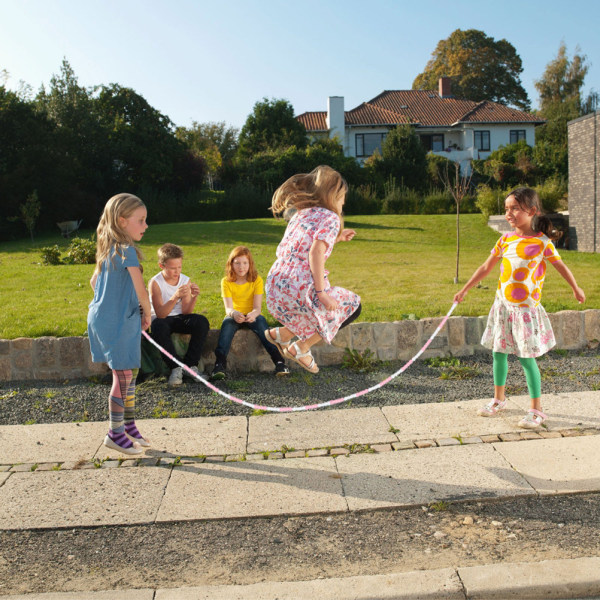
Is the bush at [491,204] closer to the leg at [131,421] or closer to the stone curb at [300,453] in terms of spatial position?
the stone curb at [300,453]

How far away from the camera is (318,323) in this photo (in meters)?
4.27

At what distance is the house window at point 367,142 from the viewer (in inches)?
2050

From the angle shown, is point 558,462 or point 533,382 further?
point 533,382

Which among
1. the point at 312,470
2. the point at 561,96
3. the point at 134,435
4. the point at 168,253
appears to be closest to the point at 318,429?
the point at 312,470

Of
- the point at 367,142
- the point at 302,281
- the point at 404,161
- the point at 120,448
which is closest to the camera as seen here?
the point at 302,281

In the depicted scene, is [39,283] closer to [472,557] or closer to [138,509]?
[138,509]

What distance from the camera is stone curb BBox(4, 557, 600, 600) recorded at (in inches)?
118

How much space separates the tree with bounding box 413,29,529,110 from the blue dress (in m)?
71.0

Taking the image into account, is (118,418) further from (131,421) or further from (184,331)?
(184,331)

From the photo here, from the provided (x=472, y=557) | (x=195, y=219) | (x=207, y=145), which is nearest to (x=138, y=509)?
(x=472, y=557)

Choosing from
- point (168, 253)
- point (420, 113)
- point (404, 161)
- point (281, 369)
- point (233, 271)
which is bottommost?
point (281, 369)

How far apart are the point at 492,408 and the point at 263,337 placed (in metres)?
2.63

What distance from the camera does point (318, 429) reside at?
5312 mm

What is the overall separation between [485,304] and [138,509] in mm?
6318
